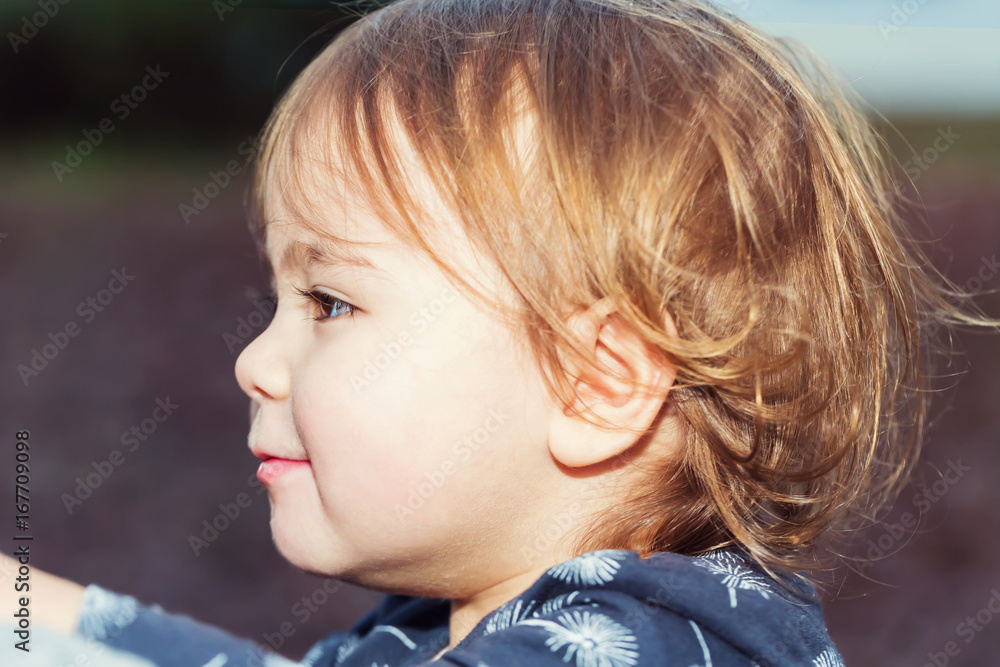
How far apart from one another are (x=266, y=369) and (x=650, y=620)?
1.57 ft

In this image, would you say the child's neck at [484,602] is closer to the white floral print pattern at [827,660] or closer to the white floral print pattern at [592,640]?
the white floral print pattern at [592,640]

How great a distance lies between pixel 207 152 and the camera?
442 cm

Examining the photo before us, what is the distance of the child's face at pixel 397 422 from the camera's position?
0.83 metres

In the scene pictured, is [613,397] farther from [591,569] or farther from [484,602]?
[484,602]

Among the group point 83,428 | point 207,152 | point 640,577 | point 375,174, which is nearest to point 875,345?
point 640,577

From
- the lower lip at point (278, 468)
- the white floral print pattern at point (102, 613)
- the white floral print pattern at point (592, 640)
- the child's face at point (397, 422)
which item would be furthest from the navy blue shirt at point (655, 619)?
the white floral print pattern at point (102, 613)

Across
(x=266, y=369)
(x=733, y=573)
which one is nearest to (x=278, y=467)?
(x=266, y=369)

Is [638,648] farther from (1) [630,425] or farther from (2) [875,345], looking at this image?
(2) [875,345]

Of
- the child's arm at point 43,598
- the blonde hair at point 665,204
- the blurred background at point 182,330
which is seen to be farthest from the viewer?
the blurred background at point 182,330

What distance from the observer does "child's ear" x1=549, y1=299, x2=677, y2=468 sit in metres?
0.86

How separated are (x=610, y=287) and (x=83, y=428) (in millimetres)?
2589

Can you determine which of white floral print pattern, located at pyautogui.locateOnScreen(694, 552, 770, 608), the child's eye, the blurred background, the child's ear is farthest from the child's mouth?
the blurred background

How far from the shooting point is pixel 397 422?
2.74 feet

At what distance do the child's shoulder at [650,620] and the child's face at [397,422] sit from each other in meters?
0.12
